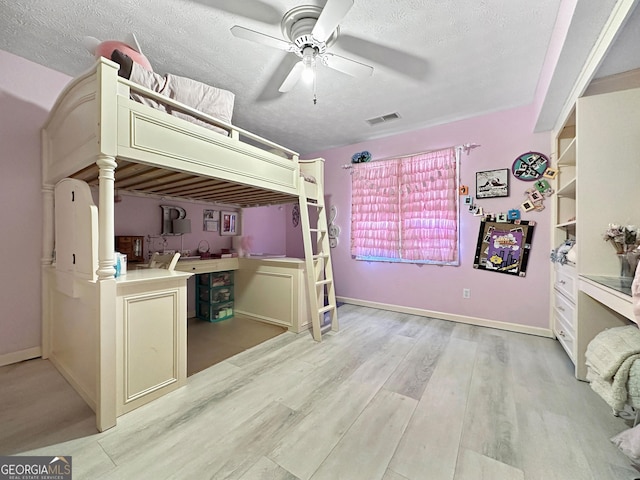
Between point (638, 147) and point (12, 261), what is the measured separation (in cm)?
487

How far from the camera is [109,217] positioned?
139 cm

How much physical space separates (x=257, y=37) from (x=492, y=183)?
2.83 metres

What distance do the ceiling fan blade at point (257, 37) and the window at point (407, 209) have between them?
89.1 inches

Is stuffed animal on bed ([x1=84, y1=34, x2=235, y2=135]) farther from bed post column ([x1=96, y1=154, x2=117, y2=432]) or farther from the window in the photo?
the window

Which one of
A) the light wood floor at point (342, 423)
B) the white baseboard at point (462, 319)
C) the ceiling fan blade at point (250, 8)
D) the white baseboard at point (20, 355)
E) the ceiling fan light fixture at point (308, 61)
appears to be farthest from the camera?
the white baseboard at point (462, 319)

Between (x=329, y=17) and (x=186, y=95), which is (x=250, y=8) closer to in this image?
(x=329, y=17)

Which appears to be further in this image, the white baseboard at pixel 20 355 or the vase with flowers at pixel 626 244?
the white baseboard at pixel 20 355

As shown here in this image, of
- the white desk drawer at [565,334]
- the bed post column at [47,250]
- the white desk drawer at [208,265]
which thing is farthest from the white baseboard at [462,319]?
the bed post column at [47,250]

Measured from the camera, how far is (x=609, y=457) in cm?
120

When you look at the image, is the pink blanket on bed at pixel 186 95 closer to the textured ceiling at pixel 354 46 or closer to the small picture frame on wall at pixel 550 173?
the textured ceiling at pixel 354 46

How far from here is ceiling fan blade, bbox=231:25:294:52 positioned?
4.97ft

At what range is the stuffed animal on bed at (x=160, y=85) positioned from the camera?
148cm

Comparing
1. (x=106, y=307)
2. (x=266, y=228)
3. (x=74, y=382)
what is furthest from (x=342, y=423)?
(x=266, y=228)

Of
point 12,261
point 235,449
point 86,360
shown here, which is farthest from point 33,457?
point 12,261
